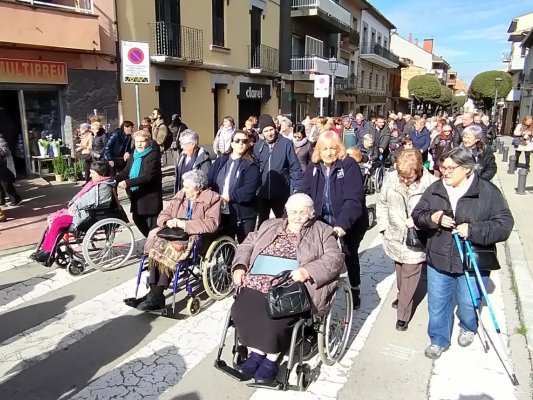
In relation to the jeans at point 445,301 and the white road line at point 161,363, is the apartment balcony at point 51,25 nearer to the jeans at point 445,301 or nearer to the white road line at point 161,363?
the white road line at point 161,363

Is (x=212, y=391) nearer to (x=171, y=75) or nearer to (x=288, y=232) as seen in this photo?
(x=288, y=232)

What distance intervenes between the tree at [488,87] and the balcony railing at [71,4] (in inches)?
1497

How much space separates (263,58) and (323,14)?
573cm

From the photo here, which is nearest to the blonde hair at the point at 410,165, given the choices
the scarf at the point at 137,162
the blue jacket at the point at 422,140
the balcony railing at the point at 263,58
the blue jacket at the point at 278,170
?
the blue jacket at the point at 278,170

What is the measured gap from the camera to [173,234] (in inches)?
169

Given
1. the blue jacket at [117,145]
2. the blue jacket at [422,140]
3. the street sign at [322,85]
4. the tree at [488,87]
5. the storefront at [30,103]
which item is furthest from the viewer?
the tree at [488,87]

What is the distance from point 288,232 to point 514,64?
2119 inches

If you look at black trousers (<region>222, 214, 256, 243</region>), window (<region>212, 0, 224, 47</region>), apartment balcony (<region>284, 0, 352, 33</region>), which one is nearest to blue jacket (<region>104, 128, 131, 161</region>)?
black trousers (<region>222, 214, 256, 243</region>)

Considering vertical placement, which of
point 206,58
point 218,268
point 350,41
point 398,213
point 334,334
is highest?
point 350,41

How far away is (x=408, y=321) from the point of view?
416 centimetres

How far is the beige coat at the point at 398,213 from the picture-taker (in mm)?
4020

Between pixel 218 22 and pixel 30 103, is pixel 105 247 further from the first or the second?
pixel 218 22

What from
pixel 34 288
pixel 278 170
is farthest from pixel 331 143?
pixel 34 288

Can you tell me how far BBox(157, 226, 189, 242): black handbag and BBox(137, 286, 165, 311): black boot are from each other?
18.7 inches
